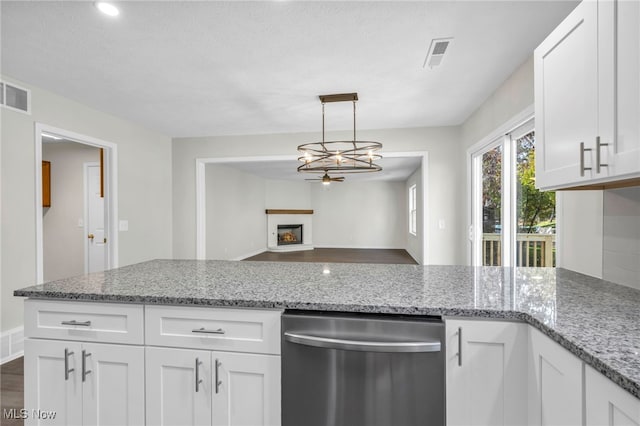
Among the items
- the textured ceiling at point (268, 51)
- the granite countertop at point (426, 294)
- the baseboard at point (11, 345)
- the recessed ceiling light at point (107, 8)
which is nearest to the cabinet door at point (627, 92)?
the granite countertop at point (426, 294)

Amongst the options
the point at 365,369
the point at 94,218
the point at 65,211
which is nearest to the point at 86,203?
the point at 94,218

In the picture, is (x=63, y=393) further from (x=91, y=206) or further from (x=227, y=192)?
(x=227, y=192)

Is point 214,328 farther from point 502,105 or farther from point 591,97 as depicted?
point 502,105

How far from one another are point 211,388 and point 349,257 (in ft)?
24.0

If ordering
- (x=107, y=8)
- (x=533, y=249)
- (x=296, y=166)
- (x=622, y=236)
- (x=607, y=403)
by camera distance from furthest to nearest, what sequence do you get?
(x=296, y=166) → (x=533, y=249) → (x=107, y=8) → (x=622, y=236) → (x=607, y=403)

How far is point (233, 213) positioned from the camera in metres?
7.71

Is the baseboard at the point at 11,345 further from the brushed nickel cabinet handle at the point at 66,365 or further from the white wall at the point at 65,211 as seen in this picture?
the white wall at the point at 65,211

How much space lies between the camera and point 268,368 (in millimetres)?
1342

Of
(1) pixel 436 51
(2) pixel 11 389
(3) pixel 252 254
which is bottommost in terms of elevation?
(2) pixel 11 389

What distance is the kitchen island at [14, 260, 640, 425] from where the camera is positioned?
1.12 m

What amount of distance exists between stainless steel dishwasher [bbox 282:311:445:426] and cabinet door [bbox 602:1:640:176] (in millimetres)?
815

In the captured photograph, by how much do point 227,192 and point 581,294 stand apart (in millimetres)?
6807

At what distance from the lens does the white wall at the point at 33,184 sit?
114 inches

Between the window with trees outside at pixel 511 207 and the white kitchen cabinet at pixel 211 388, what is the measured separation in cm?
232
